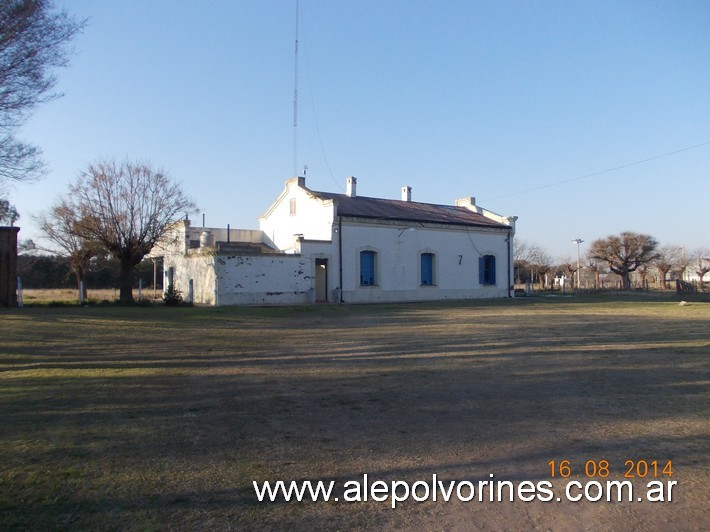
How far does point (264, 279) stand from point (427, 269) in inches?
434

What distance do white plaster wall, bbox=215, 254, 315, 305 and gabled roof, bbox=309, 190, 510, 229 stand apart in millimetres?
4155

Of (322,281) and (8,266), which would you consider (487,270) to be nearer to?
(322,281)

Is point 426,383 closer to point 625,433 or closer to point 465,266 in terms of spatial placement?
point 625,433

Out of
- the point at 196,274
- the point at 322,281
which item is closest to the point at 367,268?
the point at 322,281

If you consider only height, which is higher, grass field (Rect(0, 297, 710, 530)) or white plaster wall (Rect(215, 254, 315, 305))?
white plaster wall (Rect(215, 254, 315, 305))

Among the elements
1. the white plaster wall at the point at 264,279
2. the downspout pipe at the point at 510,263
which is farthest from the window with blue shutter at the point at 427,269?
the white plaster wall at the point at 264,279

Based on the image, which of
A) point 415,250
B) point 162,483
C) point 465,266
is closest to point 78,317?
point 162,483

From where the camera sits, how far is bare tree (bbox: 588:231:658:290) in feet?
177

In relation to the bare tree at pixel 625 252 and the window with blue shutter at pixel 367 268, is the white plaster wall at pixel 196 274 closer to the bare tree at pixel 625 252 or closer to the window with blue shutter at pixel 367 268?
the window with blue shutter at pixel 367 268

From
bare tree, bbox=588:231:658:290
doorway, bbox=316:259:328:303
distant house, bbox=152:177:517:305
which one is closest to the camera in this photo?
distant house, bbox=152:177:517:305

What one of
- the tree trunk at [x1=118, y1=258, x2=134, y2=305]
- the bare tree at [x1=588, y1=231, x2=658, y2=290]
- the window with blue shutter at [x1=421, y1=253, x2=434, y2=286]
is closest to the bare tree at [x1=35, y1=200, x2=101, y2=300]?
the tree trunk at [x1=118, y1=258, x2=134, y2=305]

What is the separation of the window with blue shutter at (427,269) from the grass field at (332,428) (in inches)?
836

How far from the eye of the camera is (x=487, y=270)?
37344 mm

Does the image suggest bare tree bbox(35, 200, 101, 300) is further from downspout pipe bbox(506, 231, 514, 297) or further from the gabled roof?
downspout pipe bbox(506, 231, 514, 297)
